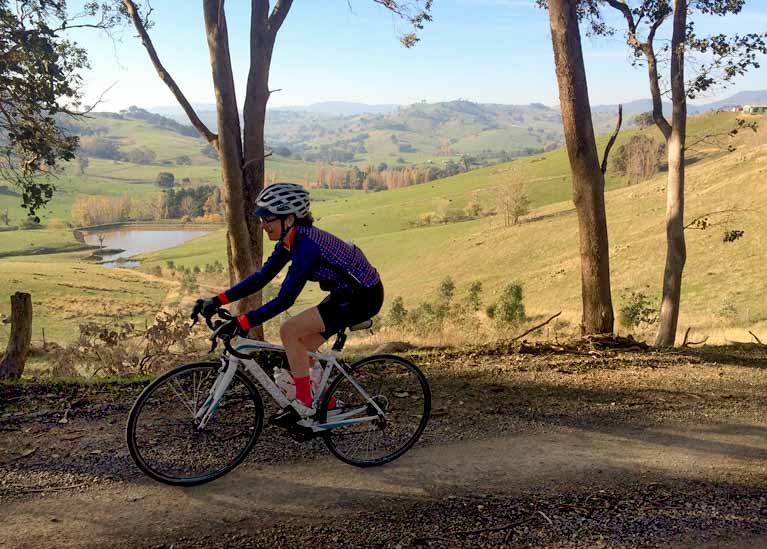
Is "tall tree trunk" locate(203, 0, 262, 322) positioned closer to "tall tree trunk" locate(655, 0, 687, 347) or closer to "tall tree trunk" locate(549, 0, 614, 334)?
"tall tree trunk" locate(549, 0, 614, 334)

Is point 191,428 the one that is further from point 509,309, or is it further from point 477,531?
point 509,309

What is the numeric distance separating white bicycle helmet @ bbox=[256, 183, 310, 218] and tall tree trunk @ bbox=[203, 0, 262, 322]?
5.28 metres

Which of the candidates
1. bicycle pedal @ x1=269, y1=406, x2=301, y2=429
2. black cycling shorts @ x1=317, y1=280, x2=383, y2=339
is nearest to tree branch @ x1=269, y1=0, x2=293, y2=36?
black cycling shorts @ x1=317, y1=280, x2=383, y2=339

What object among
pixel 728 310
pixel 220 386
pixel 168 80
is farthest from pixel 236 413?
pixel 728 310

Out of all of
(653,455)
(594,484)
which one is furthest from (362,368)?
(653,455)

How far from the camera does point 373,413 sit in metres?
5.92

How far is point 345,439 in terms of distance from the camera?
18.9ft

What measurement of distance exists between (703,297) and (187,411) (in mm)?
44500

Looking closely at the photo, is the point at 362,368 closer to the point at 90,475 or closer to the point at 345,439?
the point at 345,439

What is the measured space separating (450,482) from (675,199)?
1296 cm

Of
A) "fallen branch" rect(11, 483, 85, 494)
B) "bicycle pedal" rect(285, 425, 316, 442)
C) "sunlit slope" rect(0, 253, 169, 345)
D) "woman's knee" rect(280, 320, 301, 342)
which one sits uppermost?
"woman's knee" rect(280, 320, 301, 342)

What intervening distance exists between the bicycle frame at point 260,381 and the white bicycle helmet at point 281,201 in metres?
1.19

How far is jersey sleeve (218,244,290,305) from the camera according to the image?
5160mm

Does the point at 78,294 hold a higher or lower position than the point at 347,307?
lower
